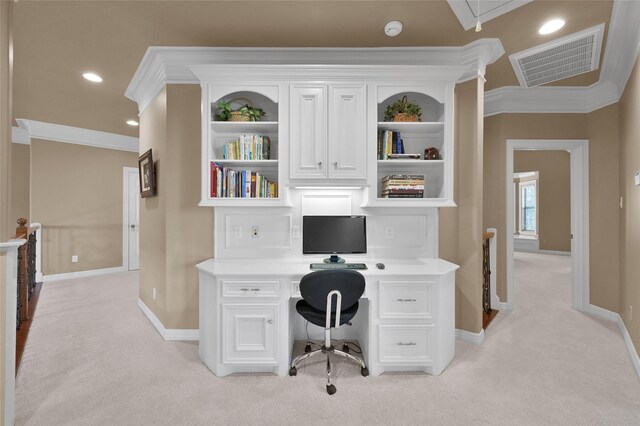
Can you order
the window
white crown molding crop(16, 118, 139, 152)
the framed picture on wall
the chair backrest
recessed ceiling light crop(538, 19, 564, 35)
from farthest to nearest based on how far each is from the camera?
the window
white crown molding crop(16, 118, 139, 152)
the framed picture on wall
recessed ceiling light crop(538, 19, 564, 35)
the chair backrest

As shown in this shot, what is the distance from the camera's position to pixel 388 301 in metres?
2.27

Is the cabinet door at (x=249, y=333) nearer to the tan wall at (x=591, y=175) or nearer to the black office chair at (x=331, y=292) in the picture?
the black office chair at (x=331, y=292)

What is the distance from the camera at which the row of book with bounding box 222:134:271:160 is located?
2633 mm

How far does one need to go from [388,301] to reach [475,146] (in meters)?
1.66

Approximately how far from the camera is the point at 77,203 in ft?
17.6

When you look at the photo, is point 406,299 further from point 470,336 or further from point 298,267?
point 470,336

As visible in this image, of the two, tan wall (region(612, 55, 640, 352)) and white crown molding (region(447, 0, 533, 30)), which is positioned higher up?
white crown molding (region(447, 0, 533, 30))

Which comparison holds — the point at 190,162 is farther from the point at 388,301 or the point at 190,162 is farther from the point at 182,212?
the point at 388,301

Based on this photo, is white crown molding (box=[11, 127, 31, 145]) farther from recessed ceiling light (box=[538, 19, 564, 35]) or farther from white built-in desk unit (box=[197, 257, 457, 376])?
recessed ceiling light (box=[538, 19, 564, 35])

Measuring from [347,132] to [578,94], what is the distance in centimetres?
310

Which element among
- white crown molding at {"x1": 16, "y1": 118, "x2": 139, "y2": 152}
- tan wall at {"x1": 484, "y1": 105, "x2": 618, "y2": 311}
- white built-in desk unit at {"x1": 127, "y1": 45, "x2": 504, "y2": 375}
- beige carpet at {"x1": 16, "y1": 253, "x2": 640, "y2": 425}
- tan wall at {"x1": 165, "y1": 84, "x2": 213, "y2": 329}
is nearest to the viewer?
beige carpet at {"x1": 16, "y1": 253, "x2": 640, "y2": 425}

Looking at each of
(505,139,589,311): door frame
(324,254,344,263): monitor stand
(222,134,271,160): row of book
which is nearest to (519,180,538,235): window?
(505,139,589,311): door frame

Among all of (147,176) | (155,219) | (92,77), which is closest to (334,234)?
(155,219)

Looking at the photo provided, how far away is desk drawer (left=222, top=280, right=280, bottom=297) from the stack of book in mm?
1229
